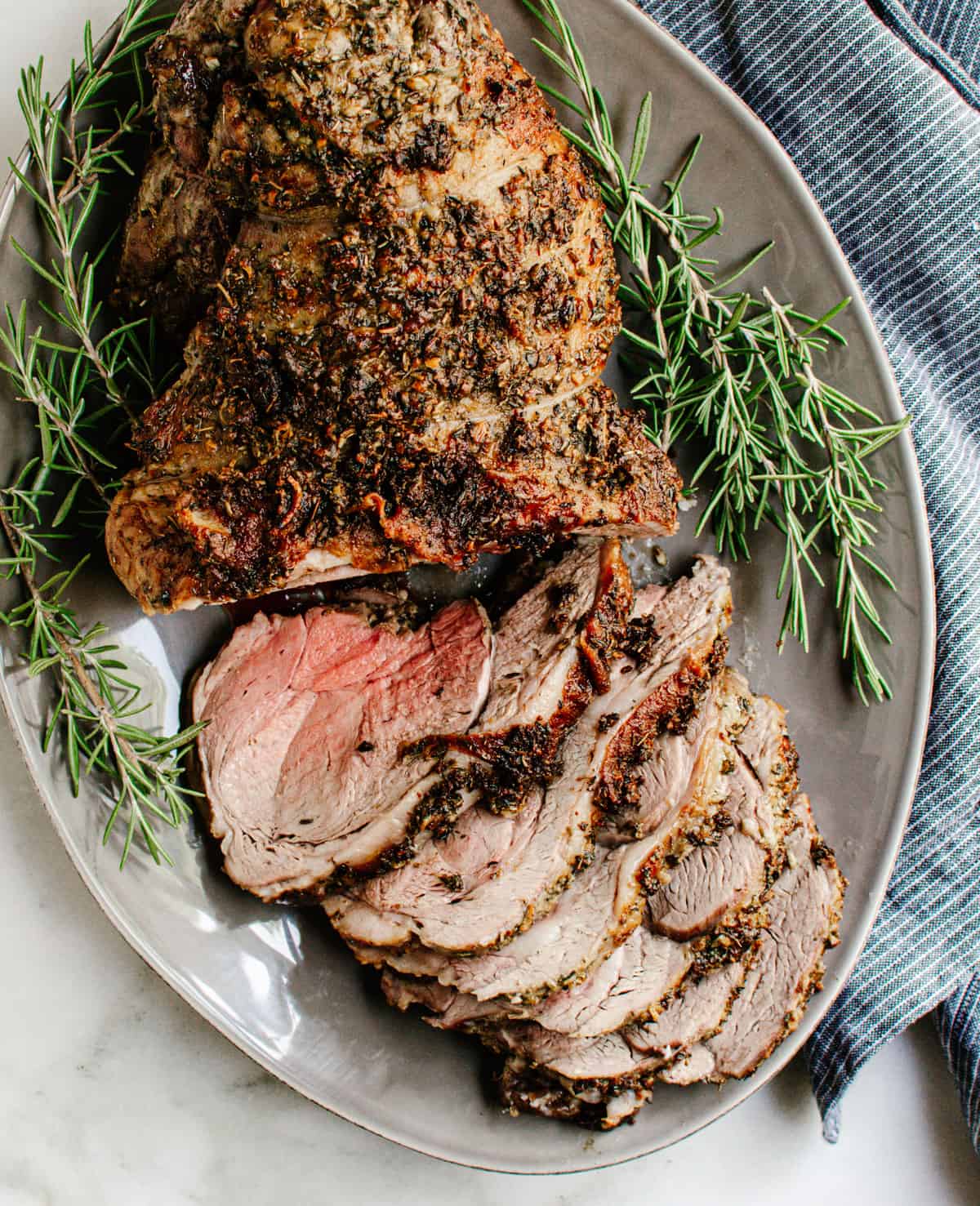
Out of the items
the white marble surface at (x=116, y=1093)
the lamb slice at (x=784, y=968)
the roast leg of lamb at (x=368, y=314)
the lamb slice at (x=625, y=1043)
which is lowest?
the white marble surface at (x=116, y=1093)

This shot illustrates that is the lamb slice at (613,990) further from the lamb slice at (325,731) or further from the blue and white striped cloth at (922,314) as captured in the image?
the blue and white striped cloth at (922,314)

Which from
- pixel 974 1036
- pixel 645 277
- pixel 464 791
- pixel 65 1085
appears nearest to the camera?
pixel 464 791

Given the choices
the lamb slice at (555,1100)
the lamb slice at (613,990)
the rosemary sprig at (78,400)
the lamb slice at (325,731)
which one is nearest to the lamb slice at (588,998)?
the lamb slice at (613,990)

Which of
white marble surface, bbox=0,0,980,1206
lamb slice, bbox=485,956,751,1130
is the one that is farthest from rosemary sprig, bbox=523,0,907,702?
white marble surface, bbox=0,0,980,1206

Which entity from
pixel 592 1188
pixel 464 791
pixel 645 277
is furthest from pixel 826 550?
pixel 592 1188

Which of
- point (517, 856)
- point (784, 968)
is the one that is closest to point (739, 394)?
point (517, 856)

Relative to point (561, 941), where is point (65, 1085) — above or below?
below

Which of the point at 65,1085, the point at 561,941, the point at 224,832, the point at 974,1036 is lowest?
the point at 65,1085

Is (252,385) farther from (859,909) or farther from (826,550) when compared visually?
(859,909)
